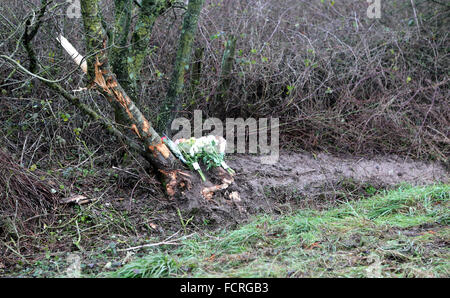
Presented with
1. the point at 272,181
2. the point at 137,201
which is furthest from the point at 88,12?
the point at 272,181

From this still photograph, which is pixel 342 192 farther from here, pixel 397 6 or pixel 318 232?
pixel 397 6

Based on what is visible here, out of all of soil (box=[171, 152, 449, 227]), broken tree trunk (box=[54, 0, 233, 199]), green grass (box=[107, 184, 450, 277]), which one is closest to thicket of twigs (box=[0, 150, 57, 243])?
broken tree trunk (box=[54, 0, 233, 199])

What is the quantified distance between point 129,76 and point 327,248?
8.72ft

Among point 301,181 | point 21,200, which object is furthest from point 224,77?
point 21,200

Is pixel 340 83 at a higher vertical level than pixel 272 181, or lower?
higher

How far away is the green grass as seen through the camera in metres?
3.03

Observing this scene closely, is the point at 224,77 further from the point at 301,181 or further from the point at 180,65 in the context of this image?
the point at 301,181

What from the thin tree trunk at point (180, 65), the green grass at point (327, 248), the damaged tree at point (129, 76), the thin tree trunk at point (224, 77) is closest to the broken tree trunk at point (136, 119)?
the damaged tree at point (129, 76)

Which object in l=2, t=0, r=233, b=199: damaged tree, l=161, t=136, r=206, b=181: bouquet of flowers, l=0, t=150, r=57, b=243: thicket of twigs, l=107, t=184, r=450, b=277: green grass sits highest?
l=2, t=0, r=233, b=199: damaged tree

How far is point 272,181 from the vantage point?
16.8 feet

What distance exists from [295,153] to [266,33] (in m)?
1.91

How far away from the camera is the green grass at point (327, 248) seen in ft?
9.95

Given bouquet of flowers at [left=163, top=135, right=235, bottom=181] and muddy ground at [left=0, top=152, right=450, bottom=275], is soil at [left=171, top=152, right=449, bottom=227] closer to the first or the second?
muddy ground at [left=0, top=152, right=450, bottom=275]

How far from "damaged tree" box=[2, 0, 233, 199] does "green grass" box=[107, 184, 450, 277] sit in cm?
75
